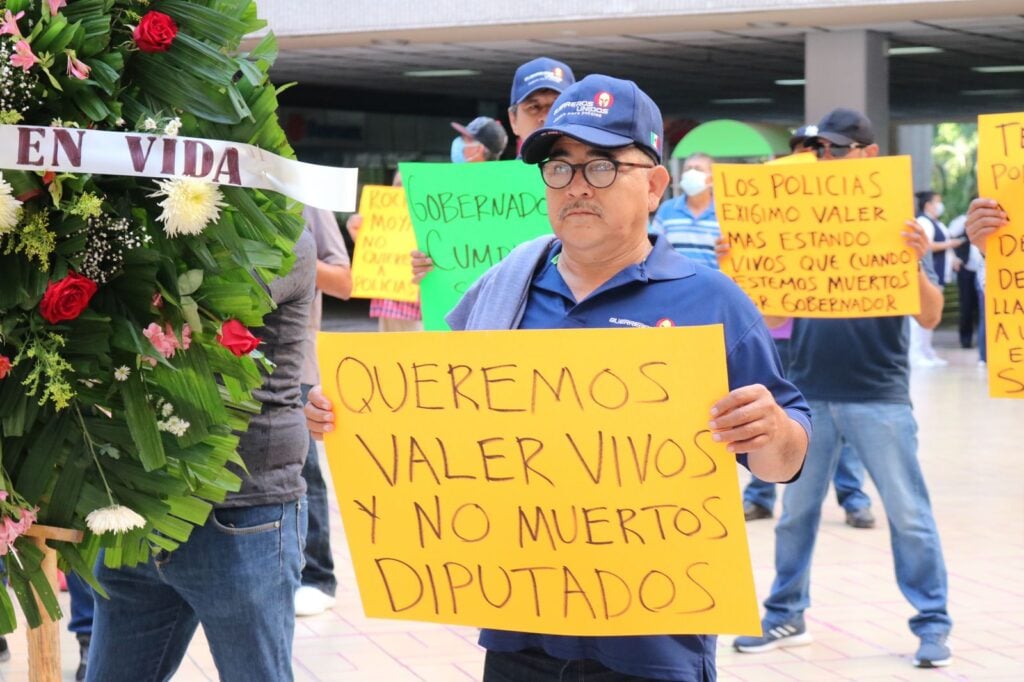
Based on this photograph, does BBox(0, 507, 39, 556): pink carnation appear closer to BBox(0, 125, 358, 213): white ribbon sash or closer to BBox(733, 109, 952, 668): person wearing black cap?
BBox(0, 125, 358, 213): white ribbon sash

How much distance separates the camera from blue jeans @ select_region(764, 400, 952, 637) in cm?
607

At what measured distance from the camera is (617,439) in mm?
2885

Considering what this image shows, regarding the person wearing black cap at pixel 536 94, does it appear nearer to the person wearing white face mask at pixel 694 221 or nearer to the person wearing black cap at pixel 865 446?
the person wearing black cap at pixel 865 446

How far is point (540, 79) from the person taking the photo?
5238 mm

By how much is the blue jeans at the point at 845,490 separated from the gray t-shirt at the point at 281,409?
5.33 meters

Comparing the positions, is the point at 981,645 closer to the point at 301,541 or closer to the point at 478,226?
the point at 478,226

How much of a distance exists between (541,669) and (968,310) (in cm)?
1903

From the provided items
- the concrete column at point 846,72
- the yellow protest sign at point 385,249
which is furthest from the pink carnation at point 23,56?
the concrete column at point 846,72

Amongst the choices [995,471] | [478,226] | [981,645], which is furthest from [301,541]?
[995,471]

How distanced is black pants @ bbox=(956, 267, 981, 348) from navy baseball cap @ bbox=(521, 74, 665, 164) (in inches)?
728

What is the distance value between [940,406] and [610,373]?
12.2m

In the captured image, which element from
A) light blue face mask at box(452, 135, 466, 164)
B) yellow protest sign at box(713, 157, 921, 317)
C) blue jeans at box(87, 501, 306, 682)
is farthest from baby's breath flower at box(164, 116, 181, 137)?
light blue face mask at box(452, 135, 466, 164)

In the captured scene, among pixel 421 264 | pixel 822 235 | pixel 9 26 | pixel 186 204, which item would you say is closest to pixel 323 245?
pixel 421 264

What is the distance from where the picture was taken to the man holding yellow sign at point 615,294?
2.97 meters
